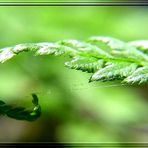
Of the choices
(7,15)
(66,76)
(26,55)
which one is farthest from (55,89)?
(7,15)

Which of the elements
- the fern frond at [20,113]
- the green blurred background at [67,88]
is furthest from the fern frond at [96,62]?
the green blurred background at [67,88]

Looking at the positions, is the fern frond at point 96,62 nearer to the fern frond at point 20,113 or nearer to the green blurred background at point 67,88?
the fern frond at point 20,113

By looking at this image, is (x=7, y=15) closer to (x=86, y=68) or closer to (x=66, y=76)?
(x=66, y=76)

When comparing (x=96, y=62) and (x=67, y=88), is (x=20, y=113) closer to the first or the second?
(x=96, y=62)

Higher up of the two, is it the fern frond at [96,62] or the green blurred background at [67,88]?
the fern frond at [96,62]

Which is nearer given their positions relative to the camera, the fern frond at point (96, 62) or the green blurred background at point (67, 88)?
the fern frond at point (96, 62)

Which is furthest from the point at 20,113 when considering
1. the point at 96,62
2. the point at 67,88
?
the point at 67,88

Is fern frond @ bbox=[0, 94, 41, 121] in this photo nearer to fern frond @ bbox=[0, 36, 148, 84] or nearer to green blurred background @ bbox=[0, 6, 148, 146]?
fern frond @ bbox=[0, 36, 148, 84]

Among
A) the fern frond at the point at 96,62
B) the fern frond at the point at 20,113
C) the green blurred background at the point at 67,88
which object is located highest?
the fern frond at the point at 96,62
